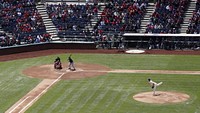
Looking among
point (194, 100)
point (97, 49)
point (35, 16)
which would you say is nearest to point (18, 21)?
point (35, 16)

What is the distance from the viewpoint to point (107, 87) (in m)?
36.2

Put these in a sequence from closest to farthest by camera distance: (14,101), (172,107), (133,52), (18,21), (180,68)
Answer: (172,107), (14,101), (180,68), (133,52), (18,21)

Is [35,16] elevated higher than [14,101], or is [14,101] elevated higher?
[35,16]

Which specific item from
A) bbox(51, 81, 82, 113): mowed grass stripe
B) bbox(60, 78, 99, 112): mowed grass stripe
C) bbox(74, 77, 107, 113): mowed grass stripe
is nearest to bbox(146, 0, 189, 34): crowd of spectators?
bbox(74, 77, 107, 113): mowed grass stripe

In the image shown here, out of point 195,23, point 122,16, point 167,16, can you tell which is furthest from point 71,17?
point 195,23

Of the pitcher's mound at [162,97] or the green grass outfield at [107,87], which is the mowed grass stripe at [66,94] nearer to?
the green grass outfield at [107,87]

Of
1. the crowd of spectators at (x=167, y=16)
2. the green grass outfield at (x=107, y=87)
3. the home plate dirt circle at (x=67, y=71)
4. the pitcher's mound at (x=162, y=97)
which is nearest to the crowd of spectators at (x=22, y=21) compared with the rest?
the green grass outfield at (x=107, y=87)

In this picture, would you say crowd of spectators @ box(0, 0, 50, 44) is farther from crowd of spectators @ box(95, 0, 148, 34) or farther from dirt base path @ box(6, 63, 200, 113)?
dirt base path @ box(6, 63, 200, 113)

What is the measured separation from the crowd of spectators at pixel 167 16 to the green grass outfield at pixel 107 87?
6.86m

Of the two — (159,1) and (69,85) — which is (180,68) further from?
(159,1)

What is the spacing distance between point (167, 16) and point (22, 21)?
55.6 ft

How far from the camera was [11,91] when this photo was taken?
117 ft

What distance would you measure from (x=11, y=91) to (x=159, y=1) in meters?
28.9

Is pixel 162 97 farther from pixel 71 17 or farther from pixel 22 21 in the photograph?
pixel 22 21
